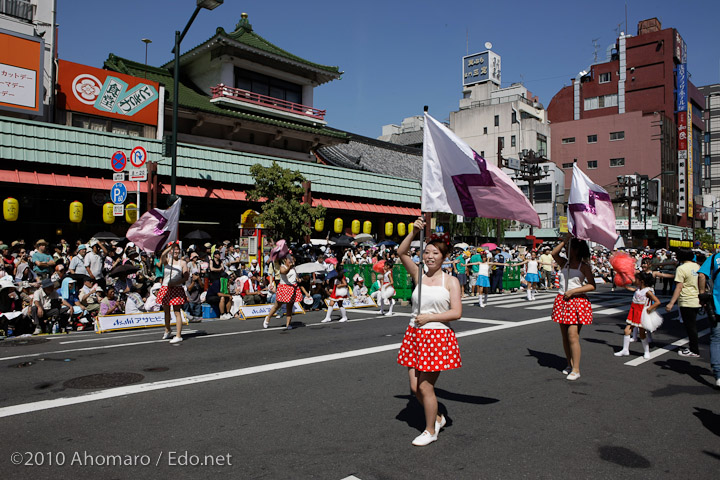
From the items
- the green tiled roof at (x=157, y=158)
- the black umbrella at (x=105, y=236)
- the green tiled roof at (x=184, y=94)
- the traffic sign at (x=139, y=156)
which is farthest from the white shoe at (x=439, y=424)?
the green tiled roof at (x=184, y=94)

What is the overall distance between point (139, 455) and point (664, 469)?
13.7 feet

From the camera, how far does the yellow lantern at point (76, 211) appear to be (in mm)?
18375

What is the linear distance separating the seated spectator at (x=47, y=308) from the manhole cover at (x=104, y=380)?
5398 millimetres

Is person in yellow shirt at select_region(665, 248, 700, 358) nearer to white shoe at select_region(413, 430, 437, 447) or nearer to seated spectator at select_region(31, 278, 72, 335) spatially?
white shoe at select_region(413, 430, 437, 447)

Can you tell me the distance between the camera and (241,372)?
284 inches

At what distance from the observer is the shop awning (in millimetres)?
17859

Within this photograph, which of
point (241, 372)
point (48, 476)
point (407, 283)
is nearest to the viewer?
point (48, 476)

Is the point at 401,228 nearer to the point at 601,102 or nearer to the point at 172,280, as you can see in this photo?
the point at 172,280

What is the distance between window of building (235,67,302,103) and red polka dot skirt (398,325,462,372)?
25.6 metres

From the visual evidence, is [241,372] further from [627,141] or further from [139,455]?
[627,141]

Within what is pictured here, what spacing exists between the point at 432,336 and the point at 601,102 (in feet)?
235

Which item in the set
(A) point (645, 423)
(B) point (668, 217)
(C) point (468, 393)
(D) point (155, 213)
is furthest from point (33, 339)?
(B) point (668, 217)

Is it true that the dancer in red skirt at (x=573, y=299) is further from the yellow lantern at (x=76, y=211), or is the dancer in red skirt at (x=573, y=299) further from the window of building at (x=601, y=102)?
the window of building at (x=601, y=102)
